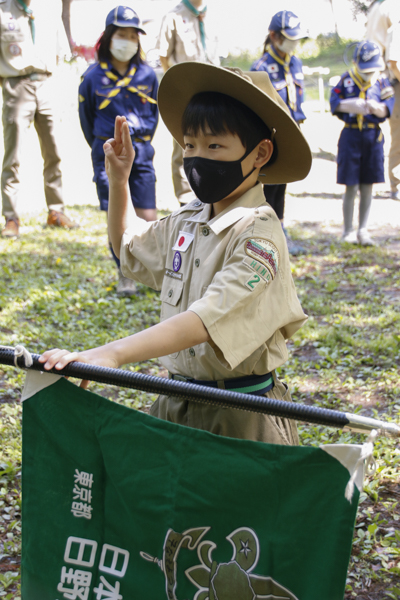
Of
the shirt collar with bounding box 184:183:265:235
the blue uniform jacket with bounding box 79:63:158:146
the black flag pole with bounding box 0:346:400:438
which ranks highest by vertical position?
the blue uniform jacket with bounding box 79:63:158:146

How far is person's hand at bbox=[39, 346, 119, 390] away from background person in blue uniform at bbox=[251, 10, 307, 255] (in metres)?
4.89

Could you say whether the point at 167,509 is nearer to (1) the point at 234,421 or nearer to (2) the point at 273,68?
(1) the point at 234,421

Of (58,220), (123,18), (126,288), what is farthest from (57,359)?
(58,220)

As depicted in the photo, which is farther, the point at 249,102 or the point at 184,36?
the point at 184,36

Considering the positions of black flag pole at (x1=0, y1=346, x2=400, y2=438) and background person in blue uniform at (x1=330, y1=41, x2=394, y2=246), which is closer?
black flag pole at (x1=0, y1=346, x2=400, y2=438)

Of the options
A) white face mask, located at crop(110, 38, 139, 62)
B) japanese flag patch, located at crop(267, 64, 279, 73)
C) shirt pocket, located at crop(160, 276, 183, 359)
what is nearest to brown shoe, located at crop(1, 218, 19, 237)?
white face mask, located at crop(110, 38, 139, 62)

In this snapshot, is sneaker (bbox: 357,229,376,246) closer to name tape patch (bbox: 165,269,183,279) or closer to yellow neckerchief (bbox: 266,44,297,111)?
yellow neckerchief (bbox: 266,44,297,111)

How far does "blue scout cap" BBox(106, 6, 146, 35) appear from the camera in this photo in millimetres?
5211

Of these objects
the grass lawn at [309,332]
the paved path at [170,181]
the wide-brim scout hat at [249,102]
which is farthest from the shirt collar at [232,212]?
the paved path at [170,181]

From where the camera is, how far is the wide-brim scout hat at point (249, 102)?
6.61ft

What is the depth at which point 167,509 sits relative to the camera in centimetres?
155

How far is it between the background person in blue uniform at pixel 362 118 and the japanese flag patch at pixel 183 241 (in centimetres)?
526

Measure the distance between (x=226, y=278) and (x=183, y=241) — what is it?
1.43 feet

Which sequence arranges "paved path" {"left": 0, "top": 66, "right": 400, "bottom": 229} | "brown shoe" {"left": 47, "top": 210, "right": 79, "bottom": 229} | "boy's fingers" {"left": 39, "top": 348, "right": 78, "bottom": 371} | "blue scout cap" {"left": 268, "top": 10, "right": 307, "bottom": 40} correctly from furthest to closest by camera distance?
"paved path" {"left": 0, "top": 66, "right": 400, "bottom": 229}
"brown shoe" {"left": 47, "top": 210, "right": 79, "bottom": 229}
"blue scout cap" {"left": 268, "top": 10, "right": 307, "bottom": 40}
"boy's fingers" {"left": 39, "top": 348, "right": 78, "bottom": 371}
